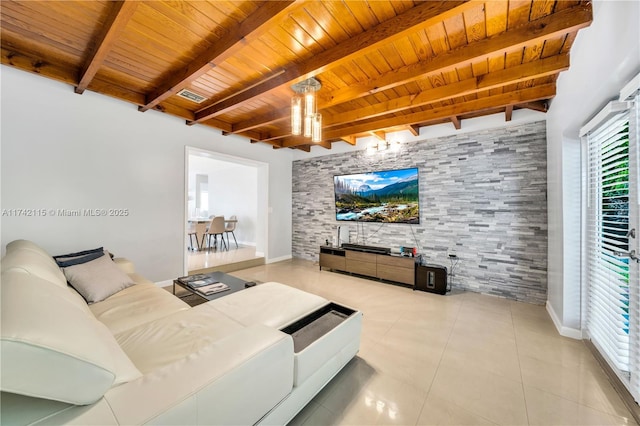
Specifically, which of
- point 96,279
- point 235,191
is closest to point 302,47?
point 96,279

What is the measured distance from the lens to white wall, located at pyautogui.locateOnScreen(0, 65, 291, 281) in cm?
269

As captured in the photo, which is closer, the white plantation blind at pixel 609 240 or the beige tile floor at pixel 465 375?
the beige tile floor at pixel 465 375

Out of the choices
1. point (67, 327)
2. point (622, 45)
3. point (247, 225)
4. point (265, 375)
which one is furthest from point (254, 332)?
point (247, 225)

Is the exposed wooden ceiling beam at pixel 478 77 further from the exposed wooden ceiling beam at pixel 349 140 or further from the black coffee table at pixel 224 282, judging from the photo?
the black coffee table at pixel 224 282

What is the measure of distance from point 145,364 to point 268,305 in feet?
3.08

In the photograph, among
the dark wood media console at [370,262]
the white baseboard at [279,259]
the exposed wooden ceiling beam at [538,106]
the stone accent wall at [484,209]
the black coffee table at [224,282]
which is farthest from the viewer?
the white baseboard at [279,259]

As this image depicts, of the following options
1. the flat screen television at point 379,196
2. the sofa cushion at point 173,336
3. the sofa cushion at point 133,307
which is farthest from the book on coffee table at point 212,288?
the flat screen television at point 379,196

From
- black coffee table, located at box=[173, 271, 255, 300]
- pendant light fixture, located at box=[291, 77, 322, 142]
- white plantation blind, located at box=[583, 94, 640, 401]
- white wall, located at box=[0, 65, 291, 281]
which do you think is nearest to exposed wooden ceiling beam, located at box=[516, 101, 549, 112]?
white plantation blind, located at box=[583, 94, 640, 401]

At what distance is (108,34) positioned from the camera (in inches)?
78.5

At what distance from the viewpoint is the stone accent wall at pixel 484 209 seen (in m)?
3.32

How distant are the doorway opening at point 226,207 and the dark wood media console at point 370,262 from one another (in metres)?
1.61

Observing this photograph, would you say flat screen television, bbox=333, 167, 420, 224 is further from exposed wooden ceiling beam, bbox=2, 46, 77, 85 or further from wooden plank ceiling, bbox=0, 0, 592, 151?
exposed wooden ceiling beam, bbox=2, 46, 77, 85

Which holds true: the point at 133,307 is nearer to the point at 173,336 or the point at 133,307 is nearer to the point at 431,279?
the point at 173,336

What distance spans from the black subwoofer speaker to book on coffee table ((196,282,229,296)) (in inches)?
110
